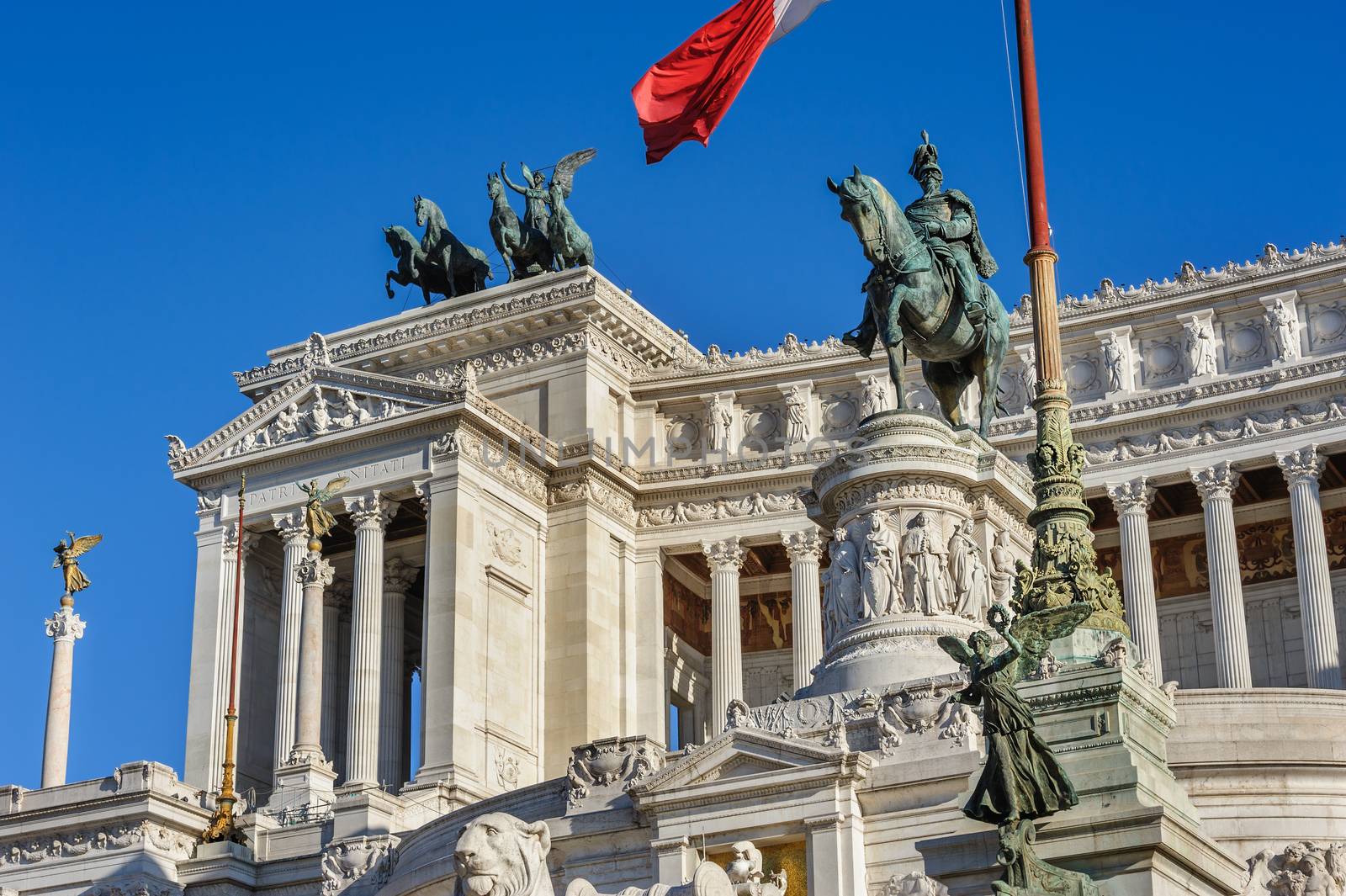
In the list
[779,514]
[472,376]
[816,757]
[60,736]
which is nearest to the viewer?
[816,757]

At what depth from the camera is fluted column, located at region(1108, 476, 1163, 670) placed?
58906 mm

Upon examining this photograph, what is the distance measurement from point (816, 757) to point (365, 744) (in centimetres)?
2789

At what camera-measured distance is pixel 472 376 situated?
192ft

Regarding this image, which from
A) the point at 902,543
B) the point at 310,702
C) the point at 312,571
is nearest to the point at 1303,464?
the point at 312,571

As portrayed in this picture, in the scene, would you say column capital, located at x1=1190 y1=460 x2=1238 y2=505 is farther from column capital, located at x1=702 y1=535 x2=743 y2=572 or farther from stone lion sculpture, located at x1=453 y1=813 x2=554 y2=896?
stone lion sculpture, located at x1=453 y1=813 x2=554 y2=896

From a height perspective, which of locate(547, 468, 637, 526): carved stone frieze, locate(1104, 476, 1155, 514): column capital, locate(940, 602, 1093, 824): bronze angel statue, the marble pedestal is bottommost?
locate(940, 602, 1093, 824): bronze angel statue

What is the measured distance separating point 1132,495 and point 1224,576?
11.0ft

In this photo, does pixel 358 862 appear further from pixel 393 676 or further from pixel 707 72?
pixel 393 676

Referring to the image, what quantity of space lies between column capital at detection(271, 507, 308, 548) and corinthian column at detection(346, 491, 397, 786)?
1.32 meters

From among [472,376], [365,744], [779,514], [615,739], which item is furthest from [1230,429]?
[615,739]

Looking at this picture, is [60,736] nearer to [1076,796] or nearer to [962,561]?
[962,561]

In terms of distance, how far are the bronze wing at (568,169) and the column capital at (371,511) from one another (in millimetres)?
14464

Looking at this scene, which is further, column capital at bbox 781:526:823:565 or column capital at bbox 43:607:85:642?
column capital at bbox 781:526:823:565

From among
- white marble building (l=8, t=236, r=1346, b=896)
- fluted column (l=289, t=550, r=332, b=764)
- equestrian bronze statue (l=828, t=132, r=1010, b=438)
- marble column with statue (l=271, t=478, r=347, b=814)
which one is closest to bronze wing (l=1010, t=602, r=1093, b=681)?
equestrian bronze statue (l=828, t=132, r=1010, b=438)
